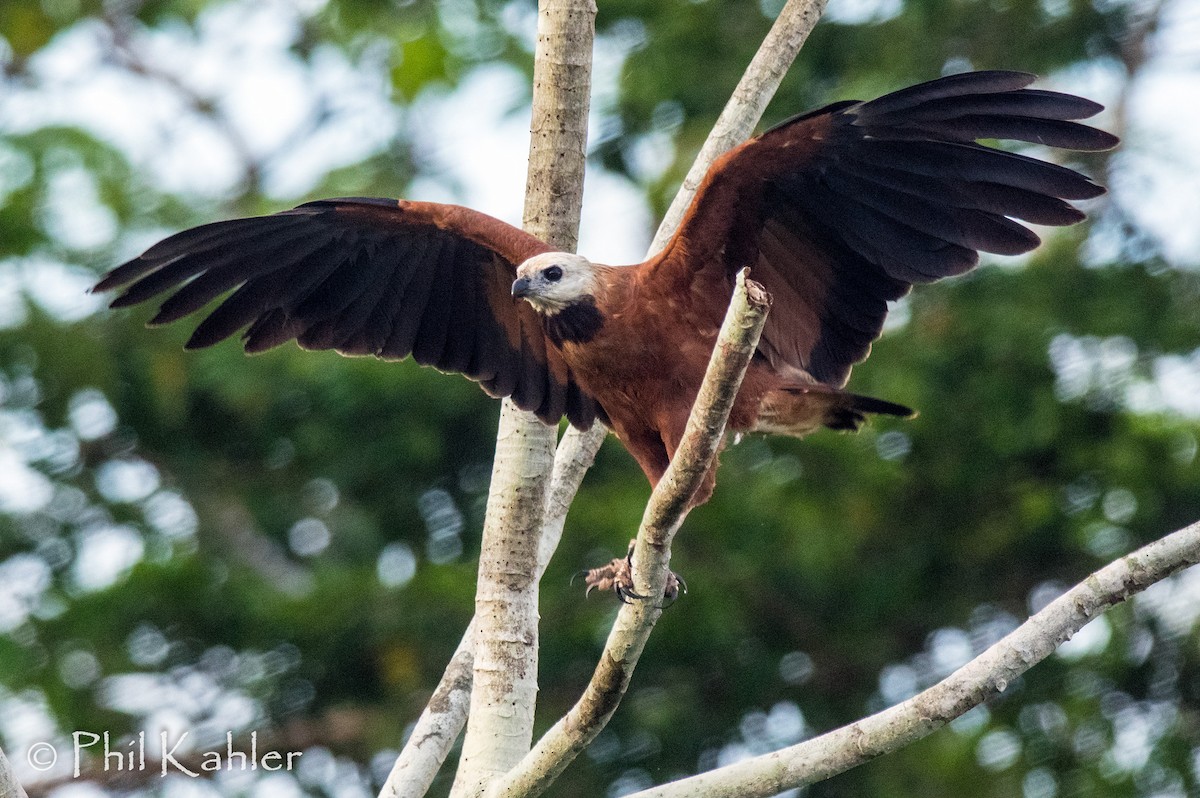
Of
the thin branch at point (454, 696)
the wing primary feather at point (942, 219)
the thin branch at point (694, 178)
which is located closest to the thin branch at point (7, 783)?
the thin branch at point (454, 696)

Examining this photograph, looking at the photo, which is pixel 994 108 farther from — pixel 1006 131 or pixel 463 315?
pixel 463 315

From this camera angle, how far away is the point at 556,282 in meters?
4.61

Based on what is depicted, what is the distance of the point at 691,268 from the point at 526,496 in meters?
0.91

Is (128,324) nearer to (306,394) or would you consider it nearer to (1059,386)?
(306,394)

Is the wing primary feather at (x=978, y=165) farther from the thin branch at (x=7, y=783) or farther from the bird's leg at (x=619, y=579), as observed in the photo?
the thin branch at (x=7, y=783)

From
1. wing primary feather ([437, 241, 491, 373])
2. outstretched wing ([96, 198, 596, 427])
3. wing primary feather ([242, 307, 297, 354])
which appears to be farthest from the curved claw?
wing primary feather ([242, 307, 297, 354])

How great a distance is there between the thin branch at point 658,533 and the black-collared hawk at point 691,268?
1.22 metres

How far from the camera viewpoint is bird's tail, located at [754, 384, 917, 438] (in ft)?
16.0

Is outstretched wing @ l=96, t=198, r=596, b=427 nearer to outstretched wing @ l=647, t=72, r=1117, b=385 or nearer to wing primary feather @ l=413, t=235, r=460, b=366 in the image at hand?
wing primary feather @ l=413, t=235, r=460, b=366

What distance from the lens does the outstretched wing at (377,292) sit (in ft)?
16.7

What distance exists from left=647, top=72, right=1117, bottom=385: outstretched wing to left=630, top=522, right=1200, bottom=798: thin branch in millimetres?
1265

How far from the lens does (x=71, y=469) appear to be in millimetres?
9375

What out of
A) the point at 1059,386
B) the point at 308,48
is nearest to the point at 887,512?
the point at 1059,386

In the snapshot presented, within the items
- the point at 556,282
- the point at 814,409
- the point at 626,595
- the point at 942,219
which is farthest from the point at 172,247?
the point at 942,219
